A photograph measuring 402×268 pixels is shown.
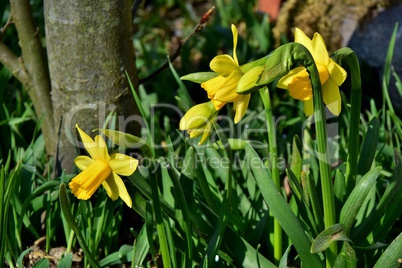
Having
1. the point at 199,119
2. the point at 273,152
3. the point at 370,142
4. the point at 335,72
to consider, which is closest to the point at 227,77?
the point at 199,119

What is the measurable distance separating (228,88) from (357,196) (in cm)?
40

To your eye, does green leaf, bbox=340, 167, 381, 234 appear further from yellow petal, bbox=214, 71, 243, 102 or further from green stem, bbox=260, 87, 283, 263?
yellow petal, bbox=214, 71, 243, 102

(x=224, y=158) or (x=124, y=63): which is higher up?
(x=124, y=63)

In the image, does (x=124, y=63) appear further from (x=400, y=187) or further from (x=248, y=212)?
(x=400, y=187)

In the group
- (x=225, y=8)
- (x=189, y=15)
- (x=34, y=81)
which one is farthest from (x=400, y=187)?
(x=189, y=15)

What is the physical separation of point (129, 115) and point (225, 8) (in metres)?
1.80

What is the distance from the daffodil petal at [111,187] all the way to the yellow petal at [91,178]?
2 centimetres

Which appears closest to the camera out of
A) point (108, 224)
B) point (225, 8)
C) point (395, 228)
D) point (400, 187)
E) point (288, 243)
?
point (400, 187)

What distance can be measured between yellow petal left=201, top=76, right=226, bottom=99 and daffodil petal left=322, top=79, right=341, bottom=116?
0.74ft

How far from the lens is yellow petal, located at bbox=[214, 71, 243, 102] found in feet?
4.14

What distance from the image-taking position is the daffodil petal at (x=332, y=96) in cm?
134

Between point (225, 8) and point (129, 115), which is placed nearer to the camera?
point (129, 115)

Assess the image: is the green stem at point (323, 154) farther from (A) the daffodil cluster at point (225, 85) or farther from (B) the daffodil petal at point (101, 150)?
(B) the daffodil petal at point (101, 150)

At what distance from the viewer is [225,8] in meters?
3.55
